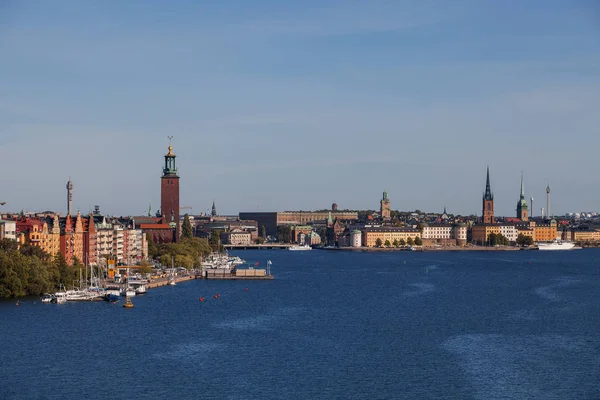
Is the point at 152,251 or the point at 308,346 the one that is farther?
the point at 152,251

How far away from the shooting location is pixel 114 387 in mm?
26641

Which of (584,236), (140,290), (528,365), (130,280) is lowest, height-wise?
(528,365)

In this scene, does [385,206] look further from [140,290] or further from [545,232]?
[140,290]

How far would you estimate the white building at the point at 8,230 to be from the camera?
53188 millimetres

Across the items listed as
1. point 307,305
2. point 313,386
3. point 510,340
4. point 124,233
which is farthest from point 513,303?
point 124,233

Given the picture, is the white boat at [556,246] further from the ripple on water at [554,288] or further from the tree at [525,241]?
the ripple on water at [554,288]

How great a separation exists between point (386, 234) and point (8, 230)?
107 metres

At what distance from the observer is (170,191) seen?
3851 inches

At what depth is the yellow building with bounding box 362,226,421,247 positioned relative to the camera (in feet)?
513

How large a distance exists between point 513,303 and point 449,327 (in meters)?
10.9

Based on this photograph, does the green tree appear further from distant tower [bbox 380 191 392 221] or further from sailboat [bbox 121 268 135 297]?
sailboat [bbox 121 268 135 297]

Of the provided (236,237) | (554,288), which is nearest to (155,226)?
(554,288)

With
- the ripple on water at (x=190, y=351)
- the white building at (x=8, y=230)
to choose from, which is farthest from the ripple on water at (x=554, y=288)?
the white building at (x=8, y=230)

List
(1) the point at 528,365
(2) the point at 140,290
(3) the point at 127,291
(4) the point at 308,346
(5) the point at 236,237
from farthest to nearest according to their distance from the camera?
(5) the point at 236,237 → (2) the point at 140,290 → (3) the point at 127,291 → (4) the point at 308,346 → (1) the point at 528,365
